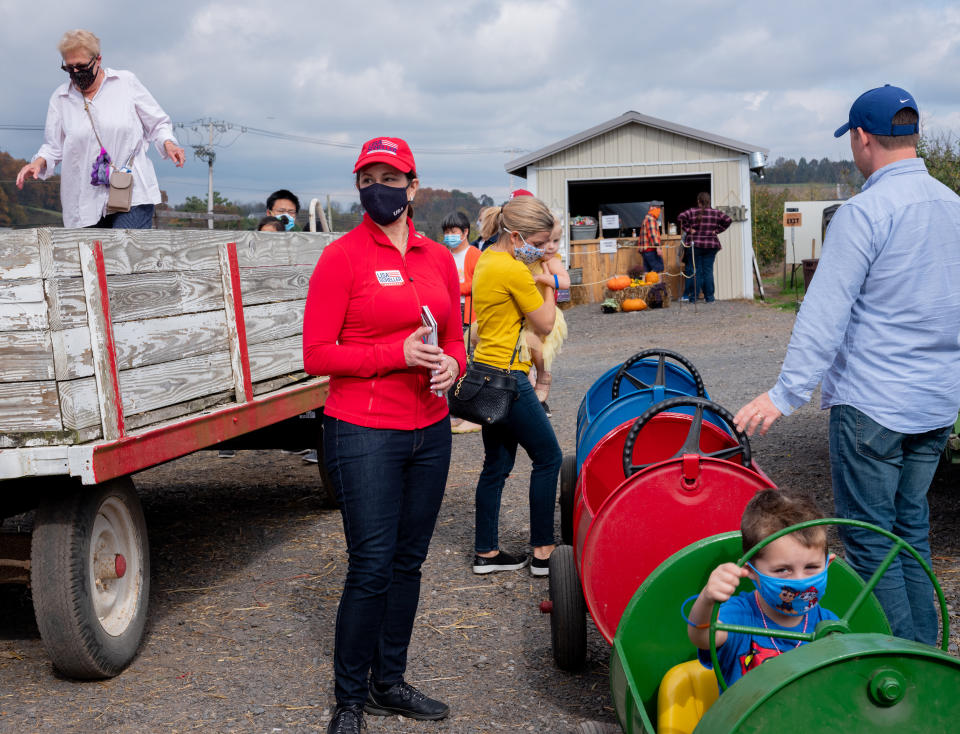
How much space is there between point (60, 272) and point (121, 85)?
232 cm

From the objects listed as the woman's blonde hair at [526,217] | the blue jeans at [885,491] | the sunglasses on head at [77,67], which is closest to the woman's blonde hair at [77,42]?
the sunglasses on head at [77,67]

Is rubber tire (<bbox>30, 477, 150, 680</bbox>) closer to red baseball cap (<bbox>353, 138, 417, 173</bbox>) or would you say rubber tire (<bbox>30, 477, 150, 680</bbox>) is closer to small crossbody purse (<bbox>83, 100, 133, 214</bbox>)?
red baseball cap (<bbox>353, 138, 417, 173</bbox>)

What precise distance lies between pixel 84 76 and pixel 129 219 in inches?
30.2

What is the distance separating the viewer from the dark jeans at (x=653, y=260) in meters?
22.0

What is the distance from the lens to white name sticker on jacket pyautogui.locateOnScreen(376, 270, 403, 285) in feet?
10.6

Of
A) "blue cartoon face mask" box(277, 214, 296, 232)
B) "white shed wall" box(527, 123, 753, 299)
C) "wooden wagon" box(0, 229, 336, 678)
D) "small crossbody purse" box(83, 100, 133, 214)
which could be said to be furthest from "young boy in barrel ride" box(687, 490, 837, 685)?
"white shed wall" box(527, 123, 753, 299)

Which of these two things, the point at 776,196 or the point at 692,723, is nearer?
the point at 692,723

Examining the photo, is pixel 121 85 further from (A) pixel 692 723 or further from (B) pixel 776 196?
(B) pixel 776 196

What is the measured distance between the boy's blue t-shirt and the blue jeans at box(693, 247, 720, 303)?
60.3 feet

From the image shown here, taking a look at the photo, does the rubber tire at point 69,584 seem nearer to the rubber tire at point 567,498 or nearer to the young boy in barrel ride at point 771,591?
the young boy in barrel ride at point 771,591

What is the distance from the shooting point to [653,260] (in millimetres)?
21953

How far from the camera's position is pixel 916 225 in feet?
9.94

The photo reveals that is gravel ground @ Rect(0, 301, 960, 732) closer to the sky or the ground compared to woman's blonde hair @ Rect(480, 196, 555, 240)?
closer to the ground

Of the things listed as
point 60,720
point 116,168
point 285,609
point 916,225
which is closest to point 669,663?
point 916,225
